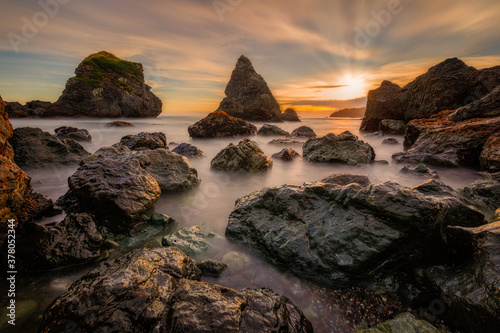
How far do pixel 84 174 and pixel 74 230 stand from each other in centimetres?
117

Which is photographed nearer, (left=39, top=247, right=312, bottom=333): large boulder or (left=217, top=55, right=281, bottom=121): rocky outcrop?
(left=39, top=247, right=312, bottom=333): large boulder

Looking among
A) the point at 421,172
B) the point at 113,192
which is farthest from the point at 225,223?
the point at 421,172

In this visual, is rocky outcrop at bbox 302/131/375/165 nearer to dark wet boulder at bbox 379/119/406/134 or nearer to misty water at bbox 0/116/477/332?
misty water at bbox 0/116/477/332

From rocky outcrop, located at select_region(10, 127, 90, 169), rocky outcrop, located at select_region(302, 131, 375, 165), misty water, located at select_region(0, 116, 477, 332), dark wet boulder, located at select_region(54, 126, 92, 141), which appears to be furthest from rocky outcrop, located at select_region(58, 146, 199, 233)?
dark wet boulder, located at select_region(54, 126, 92, 141)

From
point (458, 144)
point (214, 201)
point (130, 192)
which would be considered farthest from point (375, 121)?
point (130, 192)

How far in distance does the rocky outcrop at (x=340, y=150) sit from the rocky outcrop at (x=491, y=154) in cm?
295

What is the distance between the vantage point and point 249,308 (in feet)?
5.96

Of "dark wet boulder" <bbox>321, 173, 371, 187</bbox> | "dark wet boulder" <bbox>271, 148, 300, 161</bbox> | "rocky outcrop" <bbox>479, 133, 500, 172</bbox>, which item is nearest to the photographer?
"dark wet boulder" <bbox>321, 173, 371, 187</bbox>

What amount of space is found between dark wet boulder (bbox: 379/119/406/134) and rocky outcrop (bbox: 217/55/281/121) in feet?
93.9

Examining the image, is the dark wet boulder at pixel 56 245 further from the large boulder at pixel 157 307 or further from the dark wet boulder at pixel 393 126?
the dark wet boulder at pixel 393 126

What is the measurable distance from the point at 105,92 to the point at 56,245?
4265cm

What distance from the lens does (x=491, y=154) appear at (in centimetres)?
573

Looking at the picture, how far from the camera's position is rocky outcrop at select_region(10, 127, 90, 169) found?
625cm

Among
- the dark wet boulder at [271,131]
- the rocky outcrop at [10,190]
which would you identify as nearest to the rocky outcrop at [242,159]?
the rocky outcrop at [10,190]
